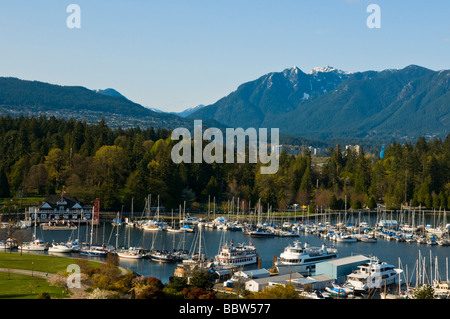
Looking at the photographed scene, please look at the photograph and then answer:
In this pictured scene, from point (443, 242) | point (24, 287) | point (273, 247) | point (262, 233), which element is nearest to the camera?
point (24, 287)

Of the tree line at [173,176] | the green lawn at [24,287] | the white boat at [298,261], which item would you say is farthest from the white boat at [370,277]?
the tree line at [173,176]

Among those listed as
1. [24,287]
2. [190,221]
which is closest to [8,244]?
[24,287]

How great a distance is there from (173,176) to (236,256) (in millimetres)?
35264

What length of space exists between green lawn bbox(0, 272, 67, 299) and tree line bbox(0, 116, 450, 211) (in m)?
40.0

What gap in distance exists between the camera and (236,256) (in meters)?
44.1

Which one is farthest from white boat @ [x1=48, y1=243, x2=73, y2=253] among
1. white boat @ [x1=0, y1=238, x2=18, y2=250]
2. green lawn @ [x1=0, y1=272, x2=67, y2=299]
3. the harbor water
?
green lawn @ [x1=0, y1=272, x2=67, y2=299]

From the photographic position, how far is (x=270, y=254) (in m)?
49.6

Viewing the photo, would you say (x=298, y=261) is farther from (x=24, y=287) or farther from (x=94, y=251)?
(x=24, y=287)

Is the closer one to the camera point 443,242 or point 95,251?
point 95,251

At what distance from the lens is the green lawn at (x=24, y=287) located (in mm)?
27516

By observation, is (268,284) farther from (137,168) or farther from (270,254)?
(137,168)

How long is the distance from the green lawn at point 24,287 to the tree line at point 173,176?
40.0 meters

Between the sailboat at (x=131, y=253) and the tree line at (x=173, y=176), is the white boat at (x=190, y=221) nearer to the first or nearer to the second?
the tree line at (x=173, y=176)
